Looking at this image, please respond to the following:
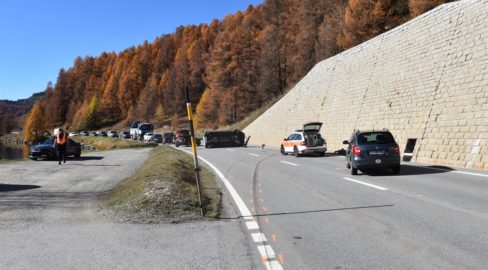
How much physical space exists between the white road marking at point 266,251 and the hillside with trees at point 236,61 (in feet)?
138

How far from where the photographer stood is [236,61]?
75125mm

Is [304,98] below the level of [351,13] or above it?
below

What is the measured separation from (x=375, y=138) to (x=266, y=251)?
11.3m

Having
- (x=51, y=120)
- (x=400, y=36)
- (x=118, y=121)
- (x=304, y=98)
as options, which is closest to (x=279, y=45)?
(x=304, y=98)

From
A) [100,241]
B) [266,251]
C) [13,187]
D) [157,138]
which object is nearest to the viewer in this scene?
[266,251]

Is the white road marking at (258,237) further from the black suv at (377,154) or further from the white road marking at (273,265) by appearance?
the black suv at (377,154)

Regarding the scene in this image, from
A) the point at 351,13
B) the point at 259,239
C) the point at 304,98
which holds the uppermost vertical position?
the point at 351,13

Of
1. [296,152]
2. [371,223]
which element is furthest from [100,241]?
[296,152]

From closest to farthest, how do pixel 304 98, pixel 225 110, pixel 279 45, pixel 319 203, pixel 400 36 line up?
pixel 319 203, pixel 400 36, pixel 304 98, pixel 279 45, pixel 225 110

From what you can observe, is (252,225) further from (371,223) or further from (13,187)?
(13,187)

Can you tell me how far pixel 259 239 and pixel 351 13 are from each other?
157ft

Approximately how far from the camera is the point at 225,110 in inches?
3029

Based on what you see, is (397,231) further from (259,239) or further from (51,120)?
(51,120)

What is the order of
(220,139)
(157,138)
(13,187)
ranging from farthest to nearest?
(157,138) → (220,139) → (13,187)
